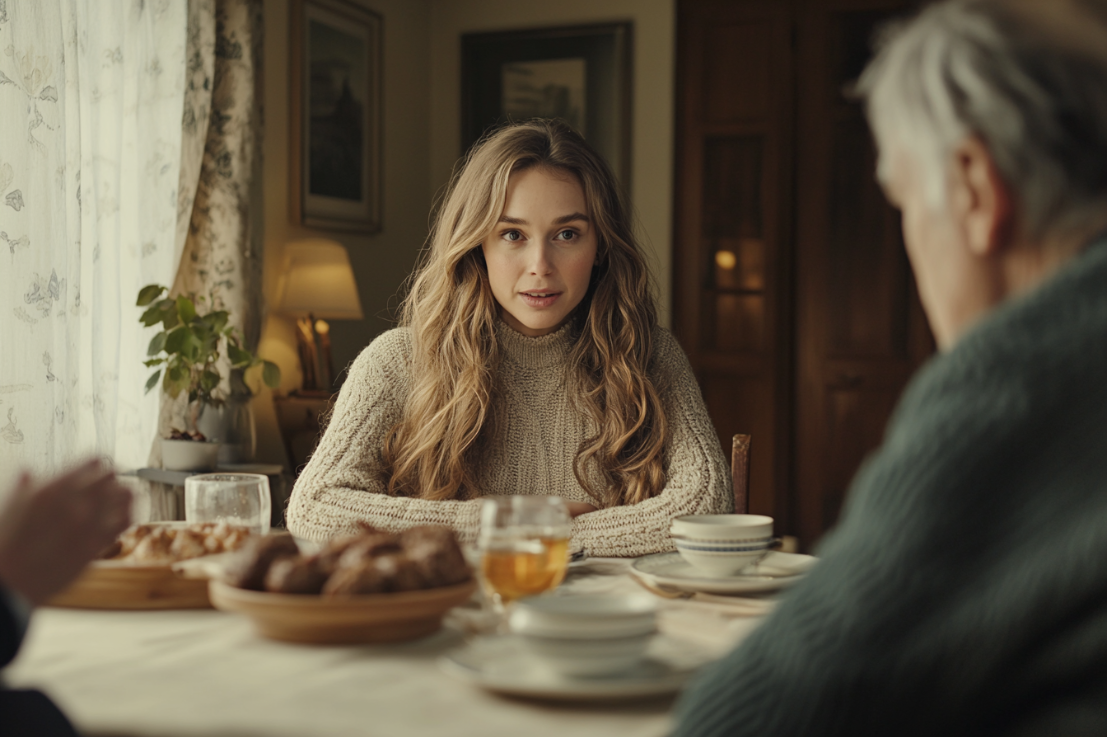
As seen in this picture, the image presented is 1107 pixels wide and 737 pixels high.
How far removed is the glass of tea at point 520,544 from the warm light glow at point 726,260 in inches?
155

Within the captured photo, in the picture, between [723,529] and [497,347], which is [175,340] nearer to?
[497,347]

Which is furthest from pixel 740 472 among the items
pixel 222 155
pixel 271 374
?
pixel 222 155

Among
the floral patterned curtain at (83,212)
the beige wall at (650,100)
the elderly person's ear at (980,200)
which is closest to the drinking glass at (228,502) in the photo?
the elderly person's ear at (980,200)

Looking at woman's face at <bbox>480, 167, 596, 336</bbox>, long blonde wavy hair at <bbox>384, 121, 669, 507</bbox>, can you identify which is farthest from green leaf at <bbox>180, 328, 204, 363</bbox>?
woman's face at <bbox>480, 167, 596, 336</bbox>

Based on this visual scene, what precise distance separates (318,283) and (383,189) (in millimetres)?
1044

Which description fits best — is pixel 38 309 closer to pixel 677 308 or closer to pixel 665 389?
pixel 665 389

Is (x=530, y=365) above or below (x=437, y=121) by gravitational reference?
below

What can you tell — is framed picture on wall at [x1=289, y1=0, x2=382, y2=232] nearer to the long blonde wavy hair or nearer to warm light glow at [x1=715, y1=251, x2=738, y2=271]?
warm light glow at [x1=715, y1=251, x2=738, y2=271]

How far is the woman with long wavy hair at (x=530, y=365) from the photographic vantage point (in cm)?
186

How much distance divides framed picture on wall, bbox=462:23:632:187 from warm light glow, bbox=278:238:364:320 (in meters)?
1.35

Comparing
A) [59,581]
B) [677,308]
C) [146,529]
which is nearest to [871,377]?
[677,308]

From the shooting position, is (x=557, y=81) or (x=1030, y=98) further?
(x=557, y=81)

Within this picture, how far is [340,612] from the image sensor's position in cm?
96

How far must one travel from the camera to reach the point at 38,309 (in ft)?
9.55
